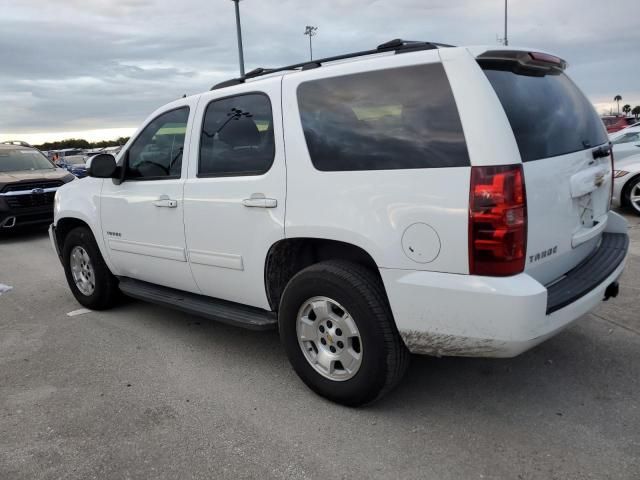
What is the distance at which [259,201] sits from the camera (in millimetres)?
3314

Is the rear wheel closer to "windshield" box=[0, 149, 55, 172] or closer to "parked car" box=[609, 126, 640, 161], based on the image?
"parked car" box=[609, 126, 640, 161]

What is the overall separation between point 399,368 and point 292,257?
104cm

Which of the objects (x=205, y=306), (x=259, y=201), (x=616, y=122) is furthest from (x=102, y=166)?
(x=616, y=122)

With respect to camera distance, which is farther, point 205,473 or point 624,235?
Result: point 624,235

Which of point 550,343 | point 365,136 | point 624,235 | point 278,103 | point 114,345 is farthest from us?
point 114,345

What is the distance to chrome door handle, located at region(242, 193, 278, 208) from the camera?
3.25 meters

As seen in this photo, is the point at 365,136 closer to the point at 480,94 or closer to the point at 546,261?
the point at 480,94

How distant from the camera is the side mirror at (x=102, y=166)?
431cm

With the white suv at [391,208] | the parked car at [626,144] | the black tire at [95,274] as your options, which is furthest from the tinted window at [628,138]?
the black tire at [95,274]

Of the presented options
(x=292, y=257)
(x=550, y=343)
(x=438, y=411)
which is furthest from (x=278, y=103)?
(x=550, y=343)

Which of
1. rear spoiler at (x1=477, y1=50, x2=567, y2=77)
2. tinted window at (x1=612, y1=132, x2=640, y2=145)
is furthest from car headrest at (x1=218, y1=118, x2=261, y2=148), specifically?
tinted window at (x1=612, y1=132, x2=640, y2=145)

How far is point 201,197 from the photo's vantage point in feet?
12.2

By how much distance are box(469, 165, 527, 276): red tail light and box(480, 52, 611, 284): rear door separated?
0.07 m

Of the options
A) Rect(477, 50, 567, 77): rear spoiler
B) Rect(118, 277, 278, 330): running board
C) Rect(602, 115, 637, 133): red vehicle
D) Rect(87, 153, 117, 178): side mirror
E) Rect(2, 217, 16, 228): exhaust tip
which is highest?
Rect(602, 115, 637, 133): red vehicle
